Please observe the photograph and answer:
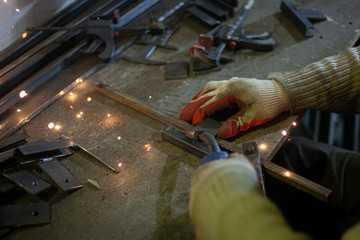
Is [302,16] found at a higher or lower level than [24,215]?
higher

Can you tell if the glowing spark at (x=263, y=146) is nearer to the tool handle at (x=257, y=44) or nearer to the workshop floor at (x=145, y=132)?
the workshop floor at (x=145, y=132)

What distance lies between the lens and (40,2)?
8.27ft

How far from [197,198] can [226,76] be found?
1200 mm

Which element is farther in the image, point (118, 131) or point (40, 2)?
point (40, 2)

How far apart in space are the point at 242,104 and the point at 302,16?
1.20 meters

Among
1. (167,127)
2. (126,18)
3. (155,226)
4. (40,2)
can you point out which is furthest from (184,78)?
(40,2)

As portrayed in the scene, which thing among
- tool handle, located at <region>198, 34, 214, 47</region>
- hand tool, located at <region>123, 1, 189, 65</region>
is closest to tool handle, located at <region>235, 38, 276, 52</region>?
tool handle, located at <region>198, 34, 214, 47</region>

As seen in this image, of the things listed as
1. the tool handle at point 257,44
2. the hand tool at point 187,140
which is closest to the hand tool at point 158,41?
the hand tool at point 187,140

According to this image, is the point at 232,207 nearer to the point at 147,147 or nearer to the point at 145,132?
the point at 147,147

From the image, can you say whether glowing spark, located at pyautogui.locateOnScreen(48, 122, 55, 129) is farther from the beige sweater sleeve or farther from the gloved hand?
the beige sweater sleeve

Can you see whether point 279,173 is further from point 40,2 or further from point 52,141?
point 40,2

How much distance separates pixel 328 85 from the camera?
167 cm

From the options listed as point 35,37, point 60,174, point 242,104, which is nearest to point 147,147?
point 60,174

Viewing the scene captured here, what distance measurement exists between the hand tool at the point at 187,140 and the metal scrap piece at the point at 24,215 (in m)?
0.67
